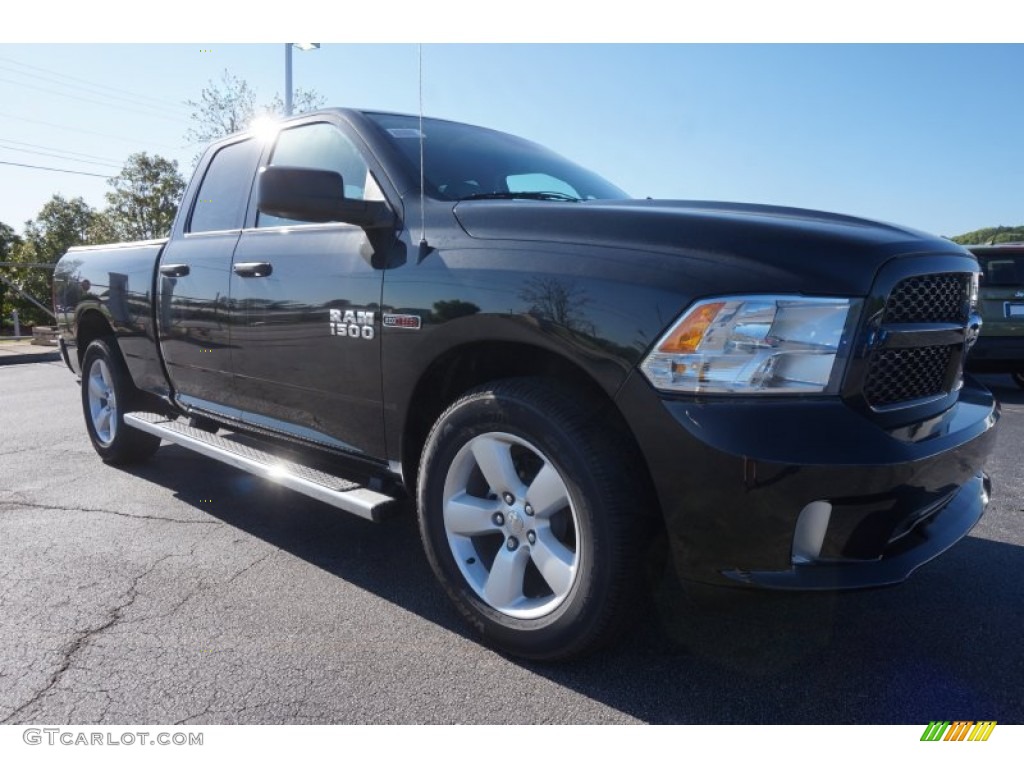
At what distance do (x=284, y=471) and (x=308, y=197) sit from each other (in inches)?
45.1

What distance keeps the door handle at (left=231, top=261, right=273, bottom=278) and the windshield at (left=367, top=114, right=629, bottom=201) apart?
2.53 feet

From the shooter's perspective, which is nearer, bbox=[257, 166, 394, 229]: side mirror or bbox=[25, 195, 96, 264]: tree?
bbox=[257, 166, 394, 229]: side mirror

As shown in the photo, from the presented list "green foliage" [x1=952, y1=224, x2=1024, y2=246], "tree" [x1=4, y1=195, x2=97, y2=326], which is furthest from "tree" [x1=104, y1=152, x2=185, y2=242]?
"green foliage" [x1=952, y1=224, x2=1024, y2=246]

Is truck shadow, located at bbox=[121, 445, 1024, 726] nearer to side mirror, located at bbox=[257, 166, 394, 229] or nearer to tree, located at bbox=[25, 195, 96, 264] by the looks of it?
side mirror, located at bbox=[257, 166, 394, 229]

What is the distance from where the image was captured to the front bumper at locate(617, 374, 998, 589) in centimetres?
183

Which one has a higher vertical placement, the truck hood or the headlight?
the truck hood

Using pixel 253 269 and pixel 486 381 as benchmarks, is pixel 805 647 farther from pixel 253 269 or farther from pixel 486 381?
pixel 253 269

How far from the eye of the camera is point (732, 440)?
184 cm

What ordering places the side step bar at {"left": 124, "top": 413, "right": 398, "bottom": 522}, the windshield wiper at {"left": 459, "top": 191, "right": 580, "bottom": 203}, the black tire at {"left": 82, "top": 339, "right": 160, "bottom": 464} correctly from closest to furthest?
the side step bar at {"left": 124, "top": 413, "right": 398, "bottom": 522}
the windshield wiper at {"left": 459, "top": 191, "right": 580, "bottom": 203}
the black tire at {"left": 82, "top": 339, "right": 160, "bottom": 464}

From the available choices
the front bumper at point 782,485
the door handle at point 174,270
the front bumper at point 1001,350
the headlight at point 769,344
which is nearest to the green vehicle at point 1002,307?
the front bumper at point 1001,350

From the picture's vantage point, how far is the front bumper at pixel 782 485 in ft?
6.01

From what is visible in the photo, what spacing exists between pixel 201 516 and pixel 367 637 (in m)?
1.75

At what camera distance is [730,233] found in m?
2.01

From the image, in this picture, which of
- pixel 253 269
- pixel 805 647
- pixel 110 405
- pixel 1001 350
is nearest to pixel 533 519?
pixel 805 647
